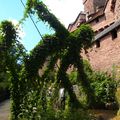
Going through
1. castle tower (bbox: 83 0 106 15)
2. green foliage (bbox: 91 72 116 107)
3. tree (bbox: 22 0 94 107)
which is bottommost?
green foliage (bbox: 91 72 116 107)

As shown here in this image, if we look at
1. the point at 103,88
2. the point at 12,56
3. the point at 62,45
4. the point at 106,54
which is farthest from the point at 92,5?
the point at 12,56

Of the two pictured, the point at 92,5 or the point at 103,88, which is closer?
the point at 103,88

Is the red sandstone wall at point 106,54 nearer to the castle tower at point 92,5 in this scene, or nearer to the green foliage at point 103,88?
the green foliage at point 103,88

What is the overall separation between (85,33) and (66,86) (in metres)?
2.94

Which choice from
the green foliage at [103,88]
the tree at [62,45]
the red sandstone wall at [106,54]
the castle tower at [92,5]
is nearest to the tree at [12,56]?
the tree at [62,45]

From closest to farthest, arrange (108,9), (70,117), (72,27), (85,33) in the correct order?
(70,117) < (85,33) < (108,9) < (72,27)

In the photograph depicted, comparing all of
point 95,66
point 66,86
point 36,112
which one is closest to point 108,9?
point 95,66

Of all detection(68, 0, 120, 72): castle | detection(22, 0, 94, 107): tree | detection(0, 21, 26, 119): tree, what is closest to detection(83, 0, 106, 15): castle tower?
detection(68, 0, 120, 72): castle

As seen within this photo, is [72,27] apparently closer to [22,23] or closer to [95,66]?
[95,66]

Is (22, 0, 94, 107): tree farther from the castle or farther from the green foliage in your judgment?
the castle

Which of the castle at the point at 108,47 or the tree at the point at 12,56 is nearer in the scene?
the tree at the point at 12,56

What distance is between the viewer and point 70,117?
15.4 m

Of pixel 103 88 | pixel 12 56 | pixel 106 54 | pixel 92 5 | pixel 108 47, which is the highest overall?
pixel 92 5

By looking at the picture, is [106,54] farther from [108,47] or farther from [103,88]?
[103,88]
